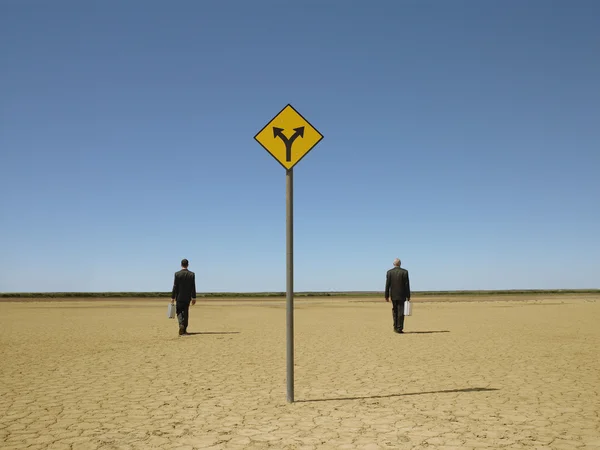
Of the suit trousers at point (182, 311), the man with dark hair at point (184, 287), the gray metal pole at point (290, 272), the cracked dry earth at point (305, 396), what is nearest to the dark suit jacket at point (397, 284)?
the cracked dry earth at point (305, 396)

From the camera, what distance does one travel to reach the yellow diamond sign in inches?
257

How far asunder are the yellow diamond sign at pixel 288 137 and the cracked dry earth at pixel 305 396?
10.5ft

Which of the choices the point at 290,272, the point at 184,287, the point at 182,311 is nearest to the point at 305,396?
the point at 290,272

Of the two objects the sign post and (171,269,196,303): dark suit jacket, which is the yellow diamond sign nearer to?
the sign post

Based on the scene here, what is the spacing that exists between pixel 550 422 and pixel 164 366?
669 centimetres

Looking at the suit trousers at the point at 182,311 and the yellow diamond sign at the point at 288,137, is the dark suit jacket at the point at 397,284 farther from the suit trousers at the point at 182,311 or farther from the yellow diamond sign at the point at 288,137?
the yellow diamond sign at the point at 288,137

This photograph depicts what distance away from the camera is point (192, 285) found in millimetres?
14688

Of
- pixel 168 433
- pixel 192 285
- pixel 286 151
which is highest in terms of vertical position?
pixel 286 151

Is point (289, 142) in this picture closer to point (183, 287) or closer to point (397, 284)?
point (183, 287)

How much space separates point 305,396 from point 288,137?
11.6 feet

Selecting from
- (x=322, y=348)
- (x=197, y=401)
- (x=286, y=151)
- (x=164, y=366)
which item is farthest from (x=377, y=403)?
(x=322, y=348)

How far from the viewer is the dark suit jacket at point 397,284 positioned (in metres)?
14.9

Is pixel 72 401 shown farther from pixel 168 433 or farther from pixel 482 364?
pixel 482 364

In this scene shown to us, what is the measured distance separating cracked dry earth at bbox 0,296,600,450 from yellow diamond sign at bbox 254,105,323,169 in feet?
10.5
